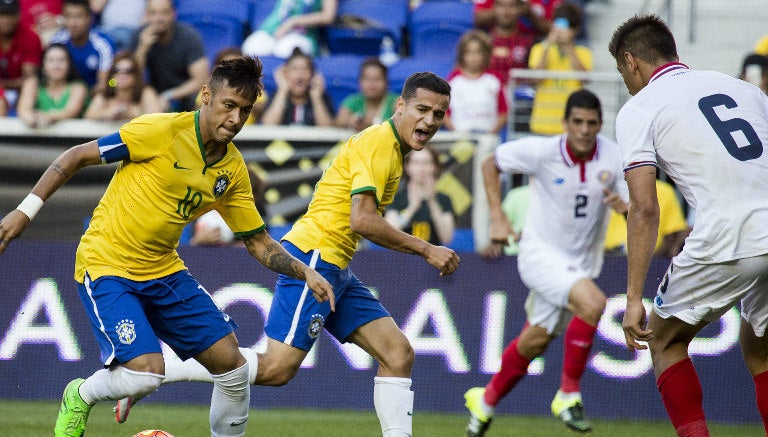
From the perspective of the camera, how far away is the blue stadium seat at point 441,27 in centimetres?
1330

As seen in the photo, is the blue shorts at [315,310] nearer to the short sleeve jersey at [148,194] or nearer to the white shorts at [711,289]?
the short sleeve jersey at [148,194]

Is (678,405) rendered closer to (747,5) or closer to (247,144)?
(247,144)

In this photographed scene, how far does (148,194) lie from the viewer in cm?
602

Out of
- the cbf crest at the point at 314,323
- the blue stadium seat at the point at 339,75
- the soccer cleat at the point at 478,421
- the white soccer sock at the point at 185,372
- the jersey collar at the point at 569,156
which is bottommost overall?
the soccer cleat at the point at 478,421

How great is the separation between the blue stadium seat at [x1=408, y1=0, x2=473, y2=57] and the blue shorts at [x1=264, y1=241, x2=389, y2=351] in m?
7.09

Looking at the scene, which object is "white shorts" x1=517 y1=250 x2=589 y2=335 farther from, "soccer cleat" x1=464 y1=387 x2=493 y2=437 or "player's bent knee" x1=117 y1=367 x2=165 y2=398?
"player's bent knee" x1=117 y1=367 x2=165 y2=398

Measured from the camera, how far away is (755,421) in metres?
9.07

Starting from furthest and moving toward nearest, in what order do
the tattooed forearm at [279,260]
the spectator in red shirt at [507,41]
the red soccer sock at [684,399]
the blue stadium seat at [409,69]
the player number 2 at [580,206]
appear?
the blue stadium seat at [409,69], the spectator in red shirt at [507,41], the player number 2 at [580,206], the tattooed forearm at [279,260], the red soccer sock at [684,399]

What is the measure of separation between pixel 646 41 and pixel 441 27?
757cm

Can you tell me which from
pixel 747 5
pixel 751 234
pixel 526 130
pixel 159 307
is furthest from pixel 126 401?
pixel 747 5

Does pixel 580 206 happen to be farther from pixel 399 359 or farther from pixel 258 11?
pixel 258 11

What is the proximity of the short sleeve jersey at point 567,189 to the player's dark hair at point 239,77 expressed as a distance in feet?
10.1

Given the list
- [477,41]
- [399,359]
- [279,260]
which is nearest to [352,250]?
[279,260]

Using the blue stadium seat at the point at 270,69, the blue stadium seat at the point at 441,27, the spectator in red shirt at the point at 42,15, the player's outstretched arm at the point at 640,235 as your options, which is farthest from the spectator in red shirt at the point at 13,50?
the player's outstretched arm at the point at 640,235
